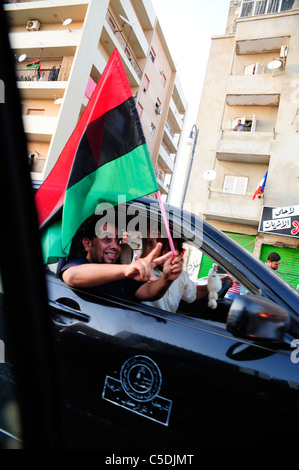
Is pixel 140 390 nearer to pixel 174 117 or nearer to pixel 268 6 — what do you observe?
pixel 268 6

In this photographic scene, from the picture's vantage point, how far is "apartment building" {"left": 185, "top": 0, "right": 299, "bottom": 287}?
43.5ft

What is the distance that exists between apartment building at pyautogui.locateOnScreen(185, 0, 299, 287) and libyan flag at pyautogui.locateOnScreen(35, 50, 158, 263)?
39.5 ft

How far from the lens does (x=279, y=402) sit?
3.79 ft

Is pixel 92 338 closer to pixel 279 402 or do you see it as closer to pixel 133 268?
pixel 133 268

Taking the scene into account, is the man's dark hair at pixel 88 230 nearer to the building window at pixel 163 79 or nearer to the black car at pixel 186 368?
the black car at pixel 186 368

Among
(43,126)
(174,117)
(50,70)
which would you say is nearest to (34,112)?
(50,70)

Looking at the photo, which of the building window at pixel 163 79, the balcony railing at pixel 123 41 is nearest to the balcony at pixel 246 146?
the balcony railing at pixel 123 41

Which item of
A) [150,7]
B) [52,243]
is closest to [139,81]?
[150,7]

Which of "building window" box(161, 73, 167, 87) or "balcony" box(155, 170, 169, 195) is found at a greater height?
"building window" box(161, 73, 167, 87)

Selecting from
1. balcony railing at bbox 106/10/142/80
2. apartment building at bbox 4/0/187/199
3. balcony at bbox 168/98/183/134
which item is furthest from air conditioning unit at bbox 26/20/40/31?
balcony at bbox 168/98/183/134

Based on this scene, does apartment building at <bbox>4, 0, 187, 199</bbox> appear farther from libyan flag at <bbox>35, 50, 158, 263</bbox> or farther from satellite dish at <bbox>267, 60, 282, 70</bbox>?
libyan flag at <bbox>35, 50, 158, 263</bbox>

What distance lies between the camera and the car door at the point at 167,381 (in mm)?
1178

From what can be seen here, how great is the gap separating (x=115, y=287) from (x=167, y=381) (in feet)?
1.82

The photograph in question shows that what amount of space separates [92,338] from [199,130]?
1681cm
